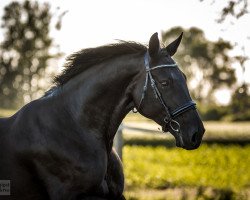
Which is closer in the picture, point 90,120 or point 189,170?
point 90,120

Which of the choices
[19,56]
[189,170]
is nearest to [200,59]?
[19,56]

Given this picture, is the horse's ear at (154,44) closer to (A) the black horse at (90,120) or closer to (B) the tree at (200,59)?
(A) the black horse at (90,120)

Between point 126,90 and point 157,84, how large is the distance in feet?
1.16

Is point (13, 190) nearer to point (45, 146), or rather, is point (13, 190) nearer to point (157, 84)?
point (45, 146)

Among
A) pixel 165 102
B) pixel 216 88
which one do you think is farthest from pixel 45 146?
pixel 216 88

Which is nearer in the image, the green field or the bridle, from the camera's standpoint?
the bridle

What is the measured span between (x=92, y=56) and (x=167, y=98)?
3.17ft

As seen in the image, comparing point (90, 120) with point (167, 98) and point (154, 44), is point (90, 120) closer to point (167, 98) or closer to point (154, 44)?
point (167, 98)

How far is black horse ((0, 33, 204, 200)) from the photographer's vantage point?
4289 mm

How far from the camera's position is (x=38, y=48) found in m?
52.9

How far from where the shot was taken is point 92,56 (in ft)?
15.5

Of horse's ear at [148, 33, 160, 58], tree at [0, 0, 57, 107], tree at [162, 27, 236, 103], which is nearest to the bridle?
horse's ear at [148, 33, 160, 58]

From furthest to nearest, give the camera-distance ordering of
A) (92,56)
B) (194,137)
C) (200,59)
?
(200,59) < (92,56) < (194,137)

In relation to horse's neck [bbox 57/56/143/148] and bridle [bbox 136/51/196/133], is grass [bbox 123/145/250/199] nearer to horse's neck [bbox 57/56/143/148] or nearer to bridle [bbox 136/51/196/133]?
horse's neck [bbox 57/56/143/148]
